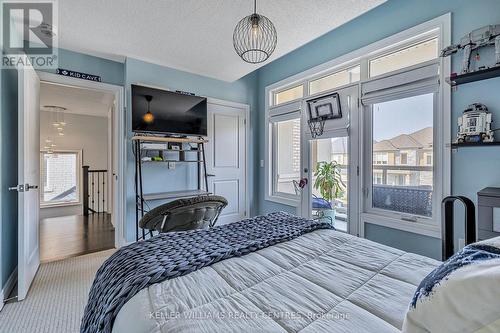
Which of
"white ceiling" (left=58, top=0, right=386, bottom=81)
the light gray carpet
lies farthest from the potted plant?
the light gray carpet

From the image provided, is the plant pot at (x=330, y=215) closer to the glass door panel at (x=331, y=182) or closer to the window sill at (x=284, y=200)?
the glass door panel at (x=331, y=182)

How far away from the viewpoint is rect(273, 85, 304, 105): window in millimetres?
3807

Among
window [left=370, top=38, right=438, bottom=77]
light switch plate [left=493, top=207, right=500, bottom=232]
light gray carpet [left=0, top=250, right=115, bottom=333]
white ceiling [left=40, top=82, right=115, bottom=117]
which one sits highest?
white ceiling [left=40, top=82, right=115, bottom=117]

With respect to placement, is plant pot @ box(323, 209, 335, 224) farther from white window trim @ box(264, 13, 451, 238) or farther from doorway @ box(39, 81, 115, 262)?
doorway @ box(39, 81, 115, 262)

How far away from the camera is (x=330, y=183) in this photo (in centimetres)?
326

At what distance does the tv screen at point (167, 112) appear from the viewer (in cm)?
321

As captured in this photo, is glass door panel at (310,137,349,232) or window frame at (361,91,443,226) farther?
glass door panel at (310,137,349,232)

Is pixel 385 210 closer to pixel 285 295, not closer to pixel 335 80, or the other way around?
pixel 335 80

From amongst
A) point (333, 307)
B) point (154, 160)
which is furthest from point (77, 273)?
point (333, 307)

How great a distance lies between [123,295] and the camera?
892 mm

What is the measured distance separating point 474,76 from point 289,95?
2.45 m

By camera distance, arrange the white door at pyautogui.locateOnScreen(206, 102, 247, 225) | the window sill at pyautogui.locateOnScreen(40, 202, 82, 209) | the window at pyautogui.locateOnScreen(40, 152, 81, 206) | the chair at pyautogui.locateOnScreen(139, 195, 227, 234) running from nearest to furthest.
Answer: the chair at pyautogui.locateOnScreen(139, 195, 227, 234)
the white door at pyautogui.locateOnScreen(206, 102, 247, 225)
the window sill at pyautogui.locateOnScreen(40, 202, 82, 209)
the window at pyautogui.locateOnScreen(40, 152, 81, 206)

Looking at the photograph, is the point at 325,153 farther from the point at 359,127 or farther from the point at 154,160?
the point at 154,160
